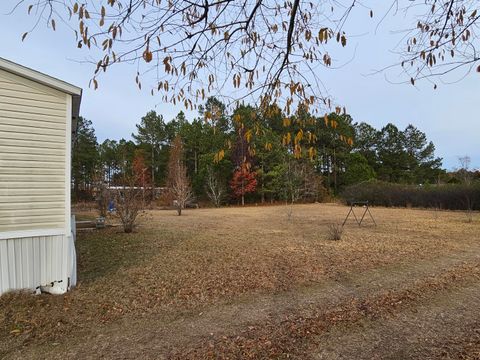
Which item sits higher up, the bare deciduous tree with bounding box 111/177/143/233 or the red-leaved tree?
the red-leaved tree

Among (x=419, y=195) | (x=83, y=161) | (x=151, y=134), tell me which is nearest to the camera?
(x=419, y=195)

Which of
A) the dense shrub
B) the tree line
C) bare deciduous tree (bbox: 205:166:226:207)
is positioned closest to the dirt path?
the dense shrub

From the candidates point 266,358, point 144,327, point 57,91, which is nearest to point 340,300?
point 266,358

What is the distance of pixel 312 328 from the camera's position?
3.58 m

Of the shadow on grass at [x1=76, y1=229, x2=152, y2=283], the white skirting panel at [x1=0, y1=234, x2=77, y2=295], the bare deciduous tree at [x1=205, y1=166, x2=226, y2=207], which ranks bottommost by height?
the shadow on grass at [x1=76, y1=229, x2=152, y2=283]

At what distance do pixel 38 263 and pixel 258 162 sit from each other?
29.3 metres

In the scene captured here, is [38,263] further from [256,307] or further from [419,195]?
[419,195]

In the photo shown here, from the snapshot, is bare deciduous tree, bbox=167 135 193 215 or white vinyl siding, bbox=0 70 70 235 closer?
white vinyl siding, bbox=0 70 70 235

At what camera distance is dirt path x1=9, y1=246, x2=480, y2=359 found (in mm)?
3100

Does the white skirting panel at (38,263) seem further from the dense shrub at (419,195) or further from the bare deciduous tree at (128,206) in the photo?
the dense shrub at (419,195)

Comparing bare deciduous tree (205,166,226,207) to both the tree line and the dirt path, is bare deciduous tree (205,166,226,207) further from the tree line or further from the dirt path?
the dirt path

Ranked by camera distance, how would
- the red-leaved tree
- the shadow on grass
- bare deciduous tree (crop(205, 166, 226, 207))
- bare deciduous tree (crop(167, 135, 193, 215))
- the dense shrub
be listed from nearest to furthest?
the shadow on grass → the dense shrub → bare deciduous tree (crop(167, 135, 193, 215)) → bare deciduous tree (crop(205, 166, 226, 207)) → the red-leaved tree

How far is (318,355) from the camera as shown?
3.01m

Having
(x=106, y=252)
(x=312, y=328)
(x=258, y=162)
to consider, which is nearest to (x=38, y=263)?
(x=106, y=252)
